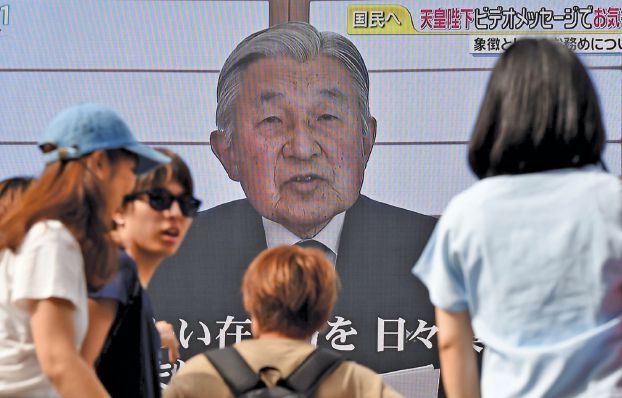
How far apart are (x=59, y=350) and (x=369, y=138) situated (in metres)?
2.34

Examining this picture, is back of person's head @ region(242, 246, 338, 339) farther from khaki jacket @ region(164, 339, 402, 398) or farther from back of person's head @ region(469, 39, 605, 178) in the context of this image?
back of person's head @ region(469, 39, 605, 178)

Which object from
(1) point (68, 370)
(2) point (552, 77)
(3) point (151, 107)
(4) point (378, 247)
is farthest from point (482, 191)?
(3) point (151, 107)

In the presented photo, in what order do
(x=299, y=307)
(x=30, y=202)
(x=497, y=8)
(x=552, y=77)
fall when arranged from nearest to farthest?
(x=552, y=77) → (x=30, y=202) → (x=299, y=307) → (x=497, y=8)

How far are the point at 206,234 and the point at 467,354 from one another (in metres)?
2.37

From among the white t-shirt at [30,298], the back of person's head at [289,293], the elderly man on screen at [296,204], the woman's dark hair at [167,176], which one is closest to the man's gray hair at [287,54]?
the elderly man on screen at [296,204]

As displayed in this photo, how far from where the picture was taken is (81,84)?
3756mm

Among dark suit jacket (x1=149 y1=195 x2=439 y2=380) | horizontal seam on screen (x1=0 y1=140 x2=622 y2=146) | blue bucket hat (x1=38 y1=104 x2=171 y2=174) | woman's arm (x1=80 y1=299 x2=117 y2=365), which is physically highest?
blue bucket hat (x1=38 y1=104 x2=171 y2=174)

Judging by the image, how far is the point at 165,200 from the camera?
218 cm

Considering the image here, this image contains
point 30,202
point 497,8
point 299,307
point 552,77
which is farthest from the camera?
point 497,8

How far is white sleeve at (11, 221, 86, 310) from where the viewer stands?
4.95 ft

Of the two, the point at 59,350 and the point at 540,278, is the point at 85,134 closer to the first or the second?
the point at 59,350

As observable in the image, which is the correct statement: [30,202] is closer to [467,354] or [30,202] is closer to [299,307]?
[299,307]

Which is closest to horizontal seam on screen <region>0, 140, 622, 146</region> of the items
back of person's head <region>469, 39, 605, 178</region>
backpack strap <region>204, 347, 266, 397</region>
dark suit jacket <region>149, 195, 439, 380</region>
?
dark suit jacket <region>149, 195, 439, 380</region>

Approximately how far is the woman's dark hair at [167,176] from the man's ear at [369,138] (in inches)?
57.8
